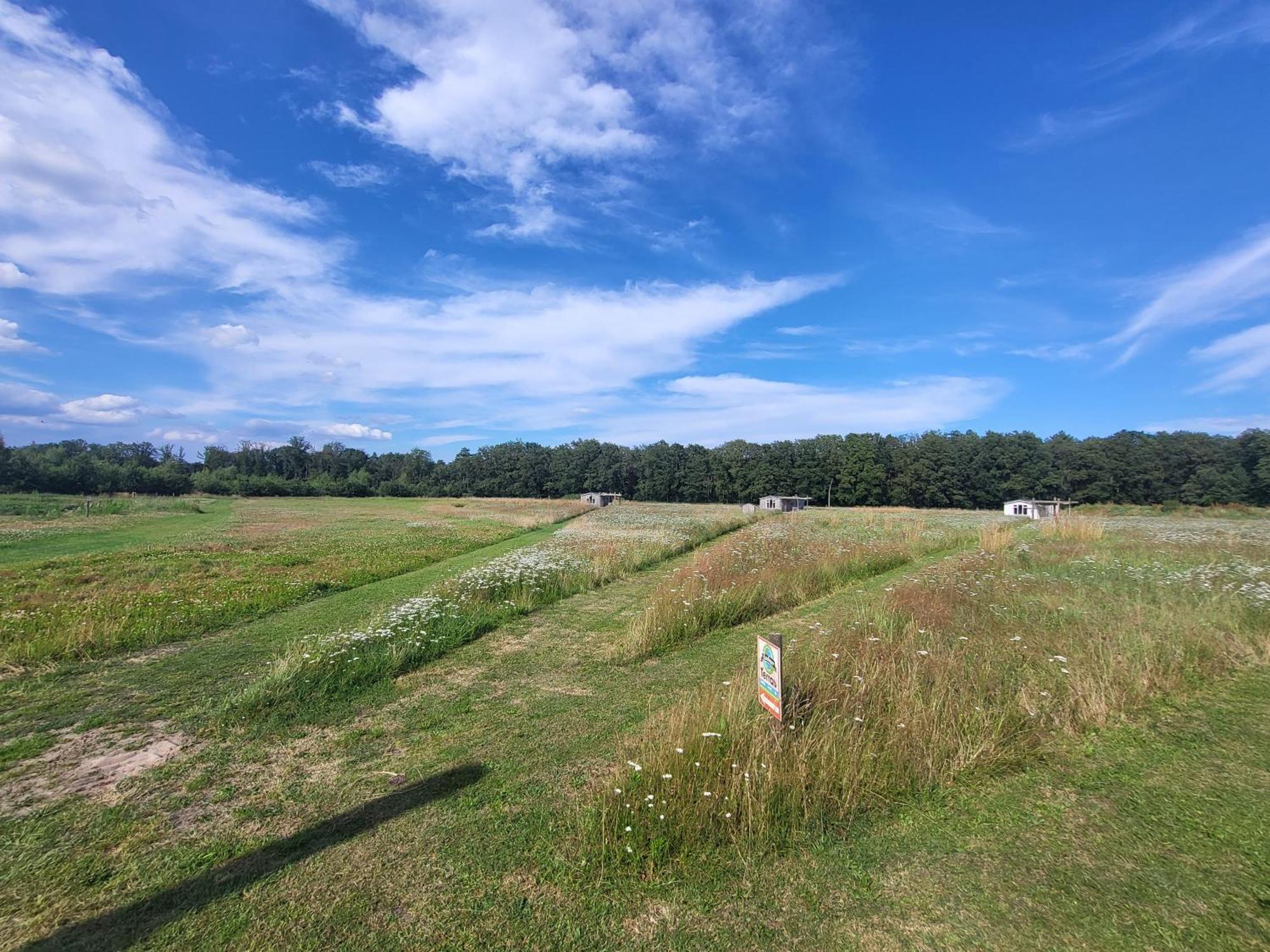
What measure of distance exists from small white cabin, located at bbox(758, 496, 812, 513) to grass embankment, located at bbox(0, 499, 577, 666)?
22090 mm

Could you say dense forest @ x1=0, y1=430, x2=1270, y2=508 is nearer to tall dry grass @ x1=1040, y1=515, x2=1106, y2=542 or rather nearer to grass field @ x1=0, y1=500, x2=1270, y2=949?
tall dry grass @ x1=1040, y1=515, x2=1106, y2=542

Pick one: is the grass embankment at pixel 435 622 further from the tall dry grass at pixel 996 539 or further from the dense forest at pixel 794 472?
the dense forest at pixel 794 472

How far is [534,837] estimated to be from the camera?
175 inches

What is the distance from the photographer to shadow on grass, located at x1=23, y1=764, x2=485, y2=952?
135 inches

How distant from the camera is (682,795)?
4.49 m

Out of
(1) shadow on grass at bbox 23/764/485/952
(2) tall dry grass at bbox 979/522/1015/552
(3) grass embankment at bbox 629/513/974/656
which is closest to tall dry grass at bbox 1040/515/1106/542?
(2) tall dry grass at bbox 979/522/1015/552

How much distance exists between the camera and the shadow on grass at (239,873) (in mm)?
3439

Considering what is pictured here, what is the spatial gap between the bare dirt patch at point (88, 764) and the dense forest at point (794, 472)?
264ft

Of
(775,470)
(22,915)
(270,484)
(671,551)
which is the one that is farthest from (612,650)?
(270,484)

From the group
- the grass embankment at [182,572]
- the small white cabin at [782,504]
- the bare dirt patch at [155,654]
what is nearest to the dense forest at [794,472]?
the small white cabin at [782,504]

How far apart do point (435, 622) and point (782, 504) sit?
47.5 metres

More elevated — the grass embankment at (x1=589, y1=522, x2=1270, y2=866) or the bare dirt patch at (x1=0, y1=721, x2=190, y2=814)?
the grass embankment at (x1=589, y1=522, x2=1270, y2=866)

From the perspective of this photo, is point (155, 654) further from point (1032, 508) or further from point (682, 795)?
point (1032, 508)

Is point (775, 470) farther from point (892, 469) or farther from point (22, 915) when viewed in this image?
point (22, 915)
